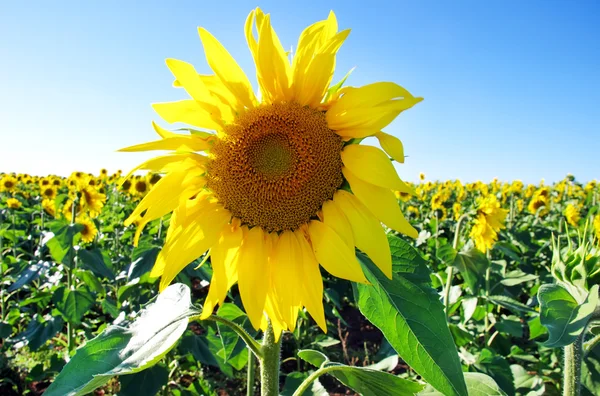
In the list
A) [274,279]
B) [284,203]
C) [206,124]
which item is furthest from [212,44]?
[274,279]

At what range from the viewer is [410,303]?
1146 millimetres

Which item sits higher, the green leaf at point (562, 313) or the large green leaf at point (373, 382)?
the green leaf at point (562, 313)

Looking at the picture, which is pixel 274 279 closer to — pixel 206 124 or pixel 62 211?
pixel 206 124

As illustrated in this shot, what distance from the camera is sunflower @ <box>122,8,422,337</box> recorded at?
3.84 ft

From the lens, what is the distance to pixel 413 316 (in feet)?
3.69

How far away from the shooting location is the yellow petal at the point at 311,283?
1.19 meters

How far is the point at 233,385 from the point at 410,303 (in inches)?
134

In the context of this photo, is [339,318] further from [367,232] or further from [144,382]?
[367,232]

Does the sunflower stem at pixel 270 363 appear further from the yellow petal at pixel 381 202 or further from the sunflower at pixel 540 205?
the sunflower at pixel 540 205

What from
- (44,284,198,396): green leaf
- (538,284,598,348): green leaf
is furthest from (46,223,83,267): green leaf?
(538,284,598,348): green leaf

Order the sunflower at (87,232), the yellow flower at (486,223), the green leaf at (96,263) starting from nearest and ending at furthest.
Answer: the green leaf at (96,263)
the yellow flower at (486,223)
the sunflower at (87,232)

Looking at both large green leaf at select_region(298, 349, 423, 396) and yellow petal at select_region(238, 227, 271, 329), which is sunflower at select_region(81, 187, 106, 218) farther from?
large green leaf at select_region(298, 349, 423, 396)

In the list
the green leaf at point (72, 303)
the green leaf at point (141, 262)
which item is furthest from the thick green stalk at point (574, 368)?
the green leaf at point (72, 303)

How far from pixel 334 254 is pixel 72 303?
11.3 ft
